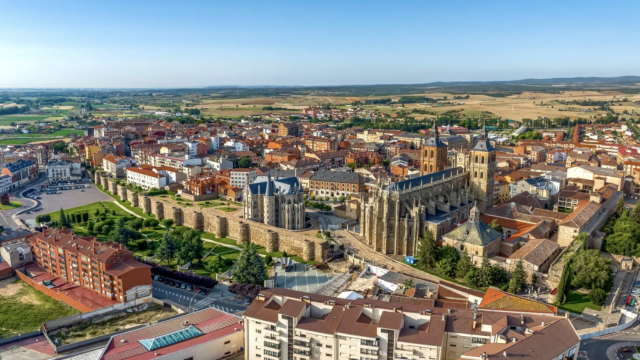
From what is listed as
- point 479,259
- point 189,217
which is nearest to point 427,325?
point 479,259

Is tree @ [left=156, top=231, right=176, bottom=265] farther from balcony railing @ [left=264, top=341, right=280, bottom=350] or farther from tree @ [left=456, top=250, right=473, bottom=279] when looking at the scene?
tree @ [left=456, top=250, right=473, bottom=279]

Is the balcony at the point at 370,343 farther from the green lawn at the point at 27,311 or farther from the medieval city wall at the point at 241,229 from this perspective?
the green lawn at the point at 27,311

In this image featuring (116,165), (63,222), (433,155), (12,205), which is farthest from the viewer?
(116,165)

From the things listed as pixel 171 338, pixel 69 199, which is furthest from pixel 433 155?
pixel 69 199

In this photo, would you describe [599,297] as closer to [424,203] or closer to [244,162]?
[424,203]

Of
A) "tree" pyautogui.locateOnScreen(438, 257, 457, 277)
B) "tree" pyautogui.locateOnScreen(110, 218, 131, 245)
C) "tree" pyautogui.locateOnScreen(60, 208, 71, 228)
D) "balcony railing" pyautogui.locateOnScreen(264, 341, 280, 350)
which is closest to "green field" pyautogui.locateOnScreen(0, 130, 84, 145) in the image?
"tree" pyautogui.locateOnScreen(60, 208, 71, 228)

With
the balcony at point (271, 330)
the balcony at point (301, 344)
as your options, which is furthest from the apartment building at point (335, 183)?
the balcony at point (301, 344)
